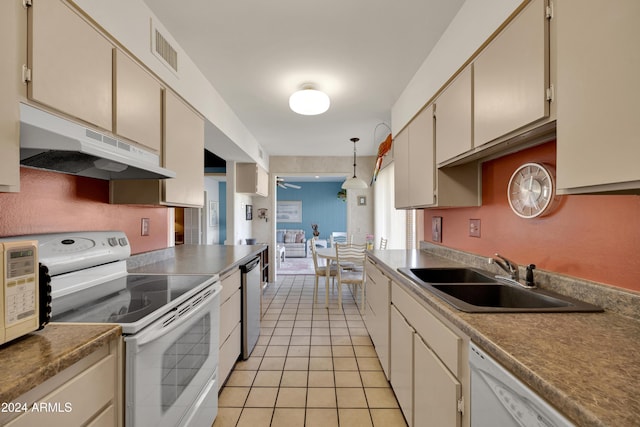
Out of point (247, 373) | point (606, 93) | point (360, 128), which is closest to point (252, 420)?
point (247, 373)

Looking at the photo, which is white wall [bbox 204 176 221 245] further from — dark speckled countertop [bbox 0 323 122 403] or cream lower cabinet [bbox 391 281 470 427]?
dark speckled countertop [bbox 0 323 122 403]

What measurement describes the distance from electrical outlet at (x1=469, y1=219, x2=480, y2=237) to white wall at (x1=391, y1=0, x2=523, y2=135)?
3.24ft

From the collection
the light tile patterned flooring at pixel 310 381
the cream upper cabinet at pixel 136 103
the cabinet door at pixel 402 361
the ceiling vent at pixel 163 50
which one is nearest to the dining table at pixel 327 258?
the light tile patterned flooring at pixel 310 381

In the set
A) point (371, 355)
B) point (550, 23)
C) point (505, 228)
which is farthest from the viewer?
point (371, 355)

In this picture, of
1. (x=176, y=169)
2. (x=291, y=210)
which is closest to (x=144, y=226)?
(x=176, y=169)

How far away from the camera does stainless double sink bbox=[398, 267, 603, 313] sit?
1.03 m

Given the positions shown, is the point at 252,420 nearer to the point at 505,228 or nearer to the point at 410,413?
the point at 410,413

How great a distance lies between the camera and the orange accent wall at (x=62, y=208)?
46.6 inches

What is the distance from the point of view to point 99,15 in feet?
4.24

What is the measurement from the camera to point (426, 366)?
1265 mm

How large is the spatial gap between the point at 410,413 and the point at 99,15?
2523mm

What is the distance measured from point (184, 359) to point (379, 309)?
1.46 meters

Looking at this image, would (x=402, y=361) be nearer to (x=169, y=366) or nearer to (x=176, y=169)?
(x=169, y=366)

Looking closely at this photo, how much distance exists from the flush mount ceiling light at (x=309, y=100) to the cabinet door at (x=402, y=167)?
2.66ft
